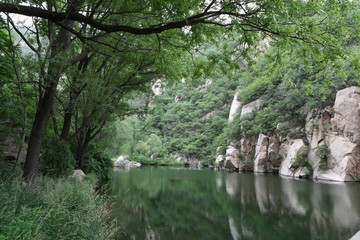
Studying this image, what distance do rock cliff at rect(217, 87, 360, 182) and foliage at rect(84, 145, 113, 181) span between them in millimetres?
16581

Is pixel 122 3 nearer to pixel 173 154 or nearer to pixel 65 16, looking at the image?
pixel 65 16

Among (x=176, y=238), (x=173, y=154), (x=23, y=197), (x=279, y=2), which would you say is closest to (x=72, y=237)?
(x=23, y=197)

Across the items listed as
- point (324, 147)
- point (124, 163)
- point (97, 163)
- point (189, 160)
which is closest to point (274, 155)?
point (324, 147)

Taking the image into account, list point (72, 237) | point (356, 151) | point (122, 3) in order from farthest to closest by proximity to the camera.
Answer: point (356, 151)
point (122, 3)
point (72, 237)

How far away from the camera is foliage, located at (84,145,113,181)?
50.6ft

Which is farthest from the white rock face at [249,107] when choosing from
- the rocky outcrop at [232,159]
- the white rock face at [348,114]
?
the white rock face at [348,114]

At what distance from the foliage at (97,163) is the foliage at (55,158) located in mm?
5764

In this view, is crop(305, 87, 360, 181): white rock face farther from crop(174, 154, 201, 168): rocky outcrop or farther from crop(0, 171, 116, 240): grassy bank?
crop(174, 154, 201, 168): rocky outcrop

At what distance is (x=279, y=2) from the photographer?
350 centimetres

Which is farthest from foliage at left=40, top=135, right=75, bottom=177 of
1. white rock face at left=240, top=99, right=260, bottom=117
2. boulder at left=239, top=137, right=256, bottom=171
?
white rock face at left=240, top=99, right=260, bottom=117

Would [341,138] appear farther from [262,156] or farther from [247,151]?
[247,151]

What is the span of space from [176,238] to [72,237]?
2.93 meters

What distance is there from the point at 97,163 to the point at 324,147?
18255 millimetres

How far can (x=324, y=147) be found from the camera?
19.9 metres
